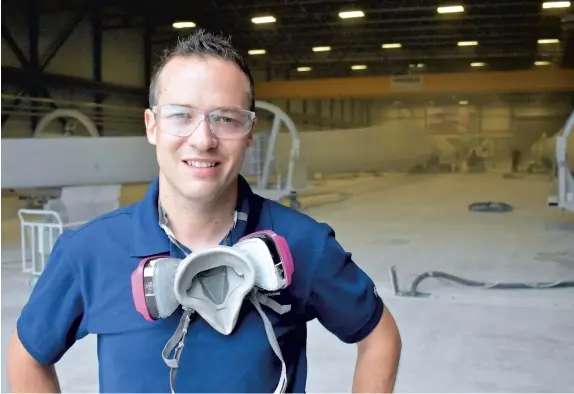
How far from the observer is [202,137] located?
910 mm

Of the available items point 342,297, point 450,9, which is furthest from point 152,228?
point 450,9

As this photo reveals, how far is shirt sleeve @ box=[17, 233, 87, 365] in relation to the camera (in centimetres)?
100

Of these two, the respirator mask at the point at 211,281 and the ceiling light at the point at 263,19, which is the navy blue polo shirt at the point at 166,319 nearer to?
the respirator mask at the point at 211,281

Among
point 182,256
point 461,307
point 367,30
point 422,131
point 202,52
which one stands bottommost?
point 461,307

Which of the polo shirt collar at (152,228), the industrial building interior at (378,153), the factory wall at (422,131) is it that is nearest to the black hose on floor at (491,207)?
the industrial building interior at (378,153)

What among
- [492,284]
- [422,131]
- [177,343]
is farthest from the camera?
[422,131]

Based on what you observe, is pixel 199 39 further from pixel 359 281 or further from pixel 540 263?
pixel 540 263

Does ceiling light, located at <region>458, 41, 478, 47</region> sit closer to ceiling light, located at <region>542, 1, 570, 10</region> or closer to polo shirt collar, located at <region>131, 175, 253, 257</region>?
ceiling light, located at <region>542, 1, 570, 10</region>

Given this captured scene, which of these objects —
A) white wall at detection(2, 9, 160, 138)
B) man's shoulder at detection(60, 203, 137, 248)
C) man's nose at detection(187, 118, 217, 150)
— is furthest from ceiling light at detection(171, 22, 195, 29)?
man's nose at detection(187, 118, 217, 150)

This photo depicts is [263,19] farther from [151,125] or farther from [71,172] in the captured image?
[151,125]

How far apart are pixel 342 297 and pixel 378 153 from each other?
15.1m

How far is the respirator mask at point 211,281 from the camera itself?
0.88 metres

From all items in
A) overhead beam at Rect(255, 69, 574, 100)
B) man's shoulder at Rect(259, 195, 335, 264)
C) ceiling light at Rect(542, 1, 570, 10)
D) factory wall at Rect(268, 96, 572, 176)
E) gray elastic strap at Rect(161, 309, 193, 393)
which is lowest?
gray elastic strap at Rect(161, 309, 193, 393)

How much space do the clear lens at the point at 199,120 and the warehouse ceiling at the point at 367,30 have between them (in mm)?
9186
